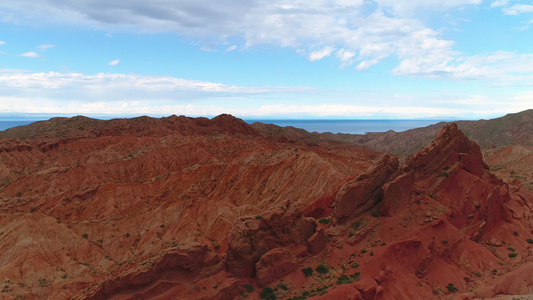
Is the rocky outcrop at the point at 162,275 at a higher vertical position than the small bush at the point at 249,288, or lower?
higher

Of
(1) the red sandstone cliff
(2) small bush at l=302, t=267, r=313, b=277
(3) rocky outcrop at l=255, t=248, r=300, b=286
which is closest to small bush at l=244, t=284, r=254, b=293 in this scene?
(1) the red sandstone cliff

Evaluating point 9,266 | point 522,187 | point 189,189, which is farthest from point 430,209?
point 9,266

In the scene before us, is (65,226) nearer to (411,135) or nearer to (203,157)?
(203,157)

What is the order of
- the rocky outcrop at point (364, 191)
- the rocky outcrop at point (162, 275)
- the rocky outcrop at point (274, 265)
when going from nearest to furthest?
the rocky outcrop at point (162, 275)
the rocky outcrop at point (274, 265)
the rocky outcrop at point (364, 191)

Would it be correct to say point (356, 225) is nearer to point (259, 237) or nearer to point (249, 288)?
point (259, 237)

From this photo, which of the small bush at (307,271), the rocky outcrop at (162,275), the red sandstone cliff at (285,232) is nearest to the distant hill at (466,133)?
the red sandstone cliff at (285,232)

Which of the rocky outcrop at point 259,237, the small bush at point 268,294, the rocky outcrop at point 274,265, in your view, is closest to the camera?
the small bush at point 268,294

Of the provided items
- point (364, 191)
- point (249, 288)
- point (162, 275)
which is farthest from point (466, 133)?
point (162, 275)

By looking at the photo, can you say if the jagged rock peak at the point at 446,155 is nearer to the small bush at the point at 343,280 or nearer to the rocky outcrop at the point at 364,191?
the rocky outcrop at the point at 364,191

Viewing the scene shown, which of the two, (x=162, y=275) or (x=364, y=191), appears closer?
(x=162, y=275)

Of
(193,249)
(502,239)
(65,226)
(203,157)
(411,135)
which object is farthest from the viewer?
(411,135)

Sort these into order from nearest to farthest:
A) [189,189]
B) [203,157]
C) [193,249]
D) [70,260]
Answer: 1. [193,249]
2. [70,260]
3. [189,189]
4. [203,157]
